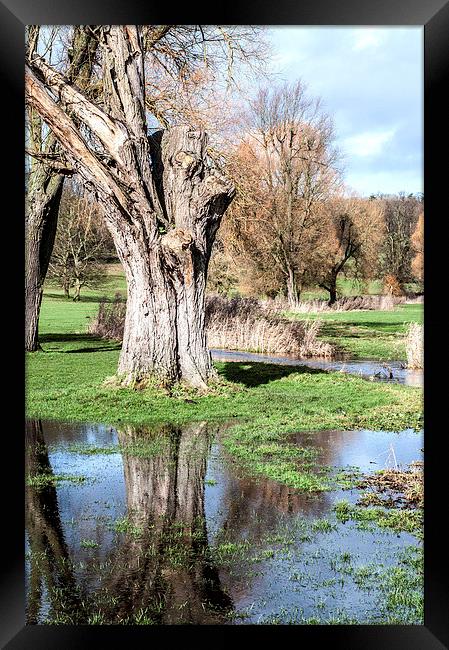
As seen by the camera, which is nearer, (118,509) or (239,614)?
(239,614)

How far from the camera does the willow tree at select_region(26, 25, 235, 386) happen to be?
6504mm

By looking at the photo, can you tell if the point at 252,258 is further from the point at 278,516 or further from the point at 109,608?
the point at 109,608

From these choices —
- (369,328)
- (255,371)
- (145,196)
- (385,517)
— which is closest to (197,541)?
(385,517)

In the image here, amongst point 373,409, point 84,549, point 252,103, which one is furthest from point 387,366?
point 84,549

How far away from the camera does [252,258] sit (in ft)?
33.0

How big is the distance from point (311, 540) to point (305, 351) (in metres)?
5.16

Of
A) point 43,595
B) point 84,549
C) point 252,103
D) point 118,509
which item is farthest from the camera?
point 252,103

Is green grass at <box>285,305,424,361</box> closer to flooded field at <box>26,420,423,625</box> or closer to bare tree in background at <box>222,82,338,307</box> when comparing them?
bare tree in background at <box>222,82,338,307</box>

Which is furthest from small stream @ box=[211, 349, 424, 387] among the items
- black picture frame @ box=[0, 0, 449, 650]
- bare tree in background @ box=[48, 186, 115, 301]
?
black picture frame @ box=[0, 0, 449, 650]

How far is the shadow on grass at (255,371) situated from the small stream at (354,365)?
0.70 feet

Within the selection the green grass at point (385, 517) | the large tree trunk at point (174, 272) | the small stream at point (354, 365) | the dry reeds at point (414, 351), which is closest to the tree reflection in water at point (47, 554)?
the green grass at point (385, 517)

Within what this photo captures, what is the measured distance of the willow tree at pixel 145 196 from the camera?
6504 millimetres

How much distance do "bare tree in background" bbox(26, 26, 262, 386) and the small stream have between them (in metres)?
1.83
